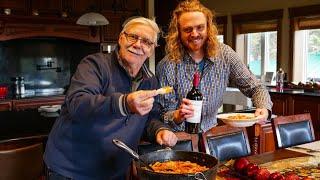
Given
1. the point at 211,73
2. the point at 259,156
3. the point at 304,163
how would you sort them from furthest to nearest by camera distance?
1. the point at 211,73
2. the point at 259,156
3. the point at 304,163

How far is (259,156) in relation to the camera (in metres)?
2.14

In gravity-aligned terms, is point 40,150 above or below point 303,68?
below

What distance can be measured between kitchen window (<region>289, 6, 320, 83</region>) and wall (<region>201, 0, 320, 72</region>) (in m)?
0.10

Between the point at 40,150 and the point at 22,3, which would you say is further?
the point at 22,3

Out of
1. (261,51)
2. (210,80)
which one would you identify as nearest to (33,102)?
(261,51)

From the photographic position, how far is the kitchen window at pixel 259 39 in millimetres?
6219

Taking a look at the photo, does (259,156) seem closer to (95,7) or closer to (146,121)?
(146,121)

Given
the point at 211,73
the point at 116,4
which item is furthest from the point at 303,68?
the point at 211,73

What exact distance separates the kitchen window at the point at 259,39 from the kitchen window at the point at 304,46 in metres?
0.27

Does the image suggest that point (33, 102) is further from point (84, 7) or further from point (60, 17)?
point (84, 7)

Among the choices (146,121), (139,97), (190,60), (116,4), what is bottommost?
(146,121)

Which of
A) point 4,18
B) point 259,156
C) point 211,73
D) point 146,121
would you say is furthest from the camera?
point 4,18

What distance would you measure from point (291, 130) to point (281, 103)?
2.89 m

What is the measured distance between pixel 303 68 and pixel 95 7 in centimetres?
345
